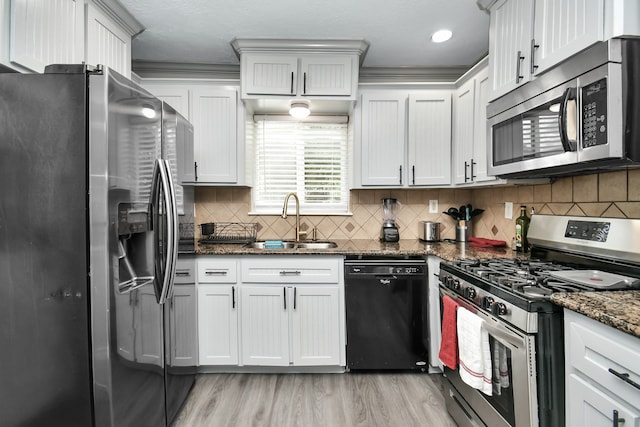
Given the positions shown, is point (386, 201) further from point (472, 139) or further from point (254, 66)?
point (254, 66)

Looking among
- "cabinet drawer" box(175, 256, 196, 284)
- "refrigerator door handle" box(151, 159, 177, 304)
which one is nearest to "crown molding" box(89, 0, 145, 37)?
"refrigerator door handle" box(151, 159, 177, 304)

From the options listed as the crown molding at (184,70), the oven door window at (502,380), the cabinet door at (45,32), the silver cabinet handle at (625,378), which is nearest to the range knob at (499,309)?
the oven door window at (502,380)

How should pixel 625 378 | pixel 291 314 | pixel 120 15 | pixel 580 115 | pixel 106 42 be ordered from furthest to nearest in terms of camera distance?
pixel 291 314
pixel 120 15
pixel 106 42
pixel 580 115
pixel 625 378

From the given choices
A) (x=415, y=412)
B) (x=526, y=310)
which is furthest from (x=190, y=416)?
(x=526, y=310)

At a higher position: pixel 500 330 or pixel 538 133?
pixel 538 133

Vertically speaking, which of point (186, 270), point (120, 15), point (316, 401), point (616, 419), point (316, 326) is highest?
point (120, 15)

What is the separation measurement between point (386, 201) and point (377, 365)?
4.65ft

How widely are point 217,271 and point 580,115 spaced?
225 cm

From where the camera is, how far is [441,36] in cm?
243

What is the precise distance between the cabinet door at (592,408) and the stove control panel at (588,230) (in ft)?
2.65

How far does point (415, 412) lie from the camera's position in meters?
1.99

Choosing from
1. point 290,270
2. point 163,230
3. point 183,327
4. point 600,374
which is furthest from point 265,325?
point 600,374

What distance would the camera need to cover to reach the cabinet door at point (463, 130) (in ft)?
8.21

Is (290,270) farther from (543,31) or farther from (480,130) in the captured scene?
(543,31)
